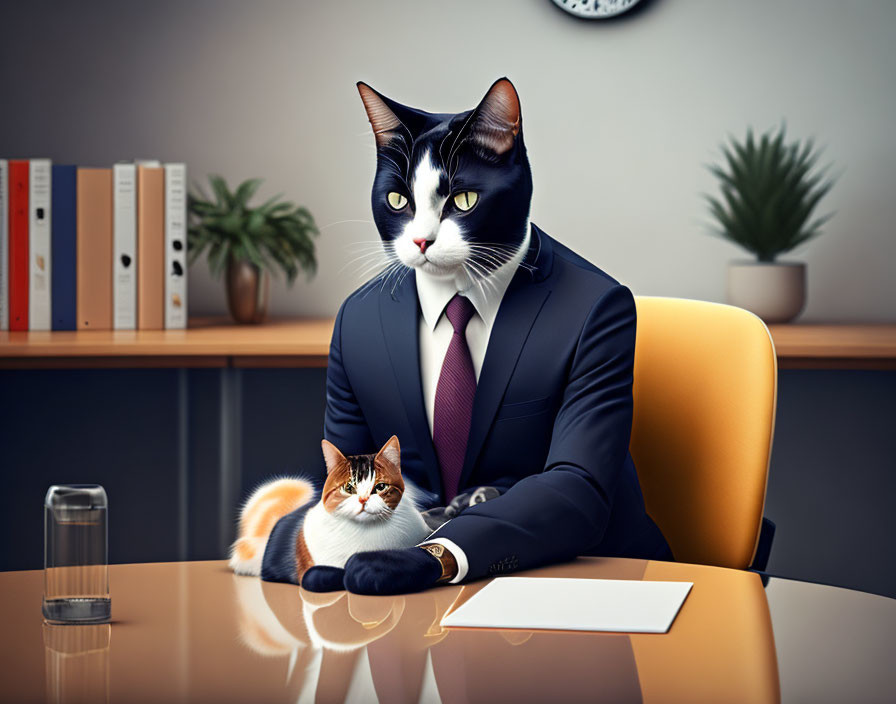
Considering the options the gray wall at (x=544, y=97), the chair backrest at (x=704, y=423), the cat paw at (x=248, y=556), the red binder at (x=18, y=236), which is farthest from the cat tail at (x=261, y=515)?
the gray wall at (x=544, y=97)

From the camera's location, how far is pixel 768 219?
6.84 ft

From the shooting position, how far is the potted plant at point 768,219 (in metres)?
2.07

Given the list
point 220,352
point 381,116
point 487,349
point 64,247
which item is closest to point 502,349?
point 487,349

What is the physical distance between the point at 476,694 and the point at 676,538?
706 mm

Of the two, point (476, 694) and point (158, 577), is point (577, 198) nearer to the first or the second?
point (158, 577)

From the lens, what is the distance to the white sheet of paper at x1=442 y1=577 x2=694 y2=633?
717 millimetres

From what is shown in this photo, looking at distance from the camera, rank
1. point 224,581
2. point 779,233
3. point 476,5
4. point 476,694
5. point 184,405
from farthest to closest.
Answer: point 476,5
point 779,233
point 184,405
point 224,581
point 476,694

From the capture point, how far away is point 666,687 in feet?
2.01

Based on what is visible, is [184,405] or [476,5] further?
[476,5]

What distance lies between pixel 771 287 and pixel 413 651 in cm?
164

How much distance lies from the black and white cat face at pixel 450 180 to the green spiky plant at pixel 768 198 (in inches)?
46.0

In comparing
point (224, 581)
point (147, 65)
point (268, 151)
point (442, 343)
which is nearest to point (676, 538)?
point (442, 343)

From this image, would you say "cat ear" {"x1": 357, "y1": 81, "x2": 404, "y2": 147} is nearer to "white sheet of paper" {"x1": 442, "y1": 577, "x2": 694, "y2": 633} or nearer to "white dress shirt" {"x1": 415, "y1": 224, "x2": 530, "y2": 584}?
"white dress shirt" {"x1": 415, "y1": 224, "x2": 530, "y2": 584}

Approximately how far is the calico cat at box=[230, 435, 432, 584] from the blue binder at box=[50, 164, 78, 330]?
128 centimetres
